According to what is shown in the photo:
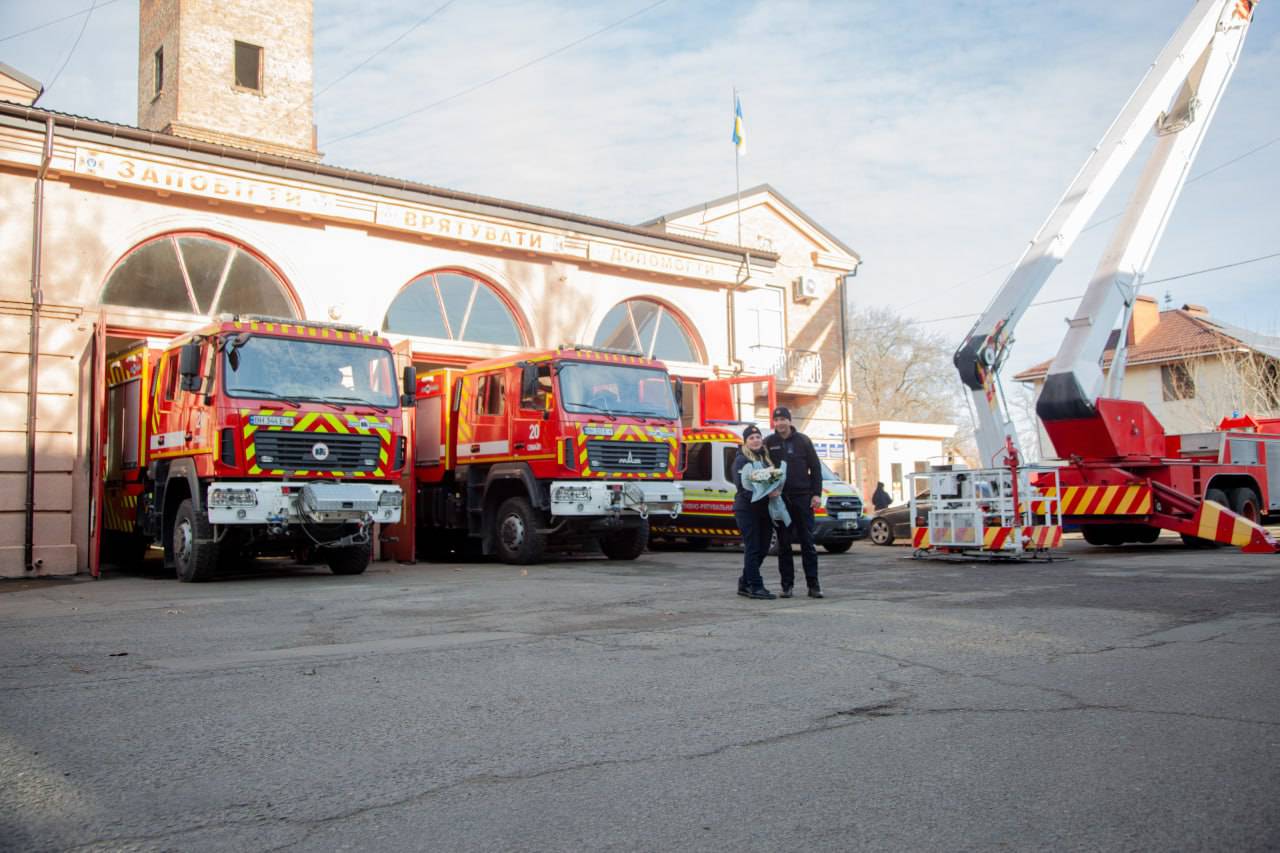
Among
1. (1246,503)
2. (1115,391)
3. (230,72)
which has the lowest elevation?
(1246,503)

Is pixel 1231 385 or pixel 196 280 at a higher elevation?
pixel 196 280

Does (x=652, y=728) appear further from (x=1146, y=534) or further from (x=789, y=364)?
(x=789, y=364)


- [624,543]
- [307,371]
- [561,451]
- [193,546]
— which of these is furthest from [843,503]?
[193,546]

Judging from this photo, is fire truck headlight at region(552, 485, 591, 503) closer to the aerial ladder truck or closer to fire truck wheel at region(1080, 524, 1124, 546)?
the aerial ladder truck

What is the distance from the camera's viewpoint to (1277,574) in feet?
38.5

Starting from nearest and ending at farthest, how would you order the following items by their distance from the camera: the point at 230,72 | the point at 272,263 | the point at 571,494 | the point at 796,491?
the point at 796,491
the point at 571,494
the point at 272,263
the point at 230,72

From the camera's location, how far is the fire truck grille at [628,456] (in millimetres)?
15562

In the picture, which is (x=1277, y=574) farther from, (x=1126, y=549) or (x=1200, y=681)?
(x=1200, y=681)

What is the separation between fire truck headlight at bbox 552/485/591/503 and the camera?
1524cm

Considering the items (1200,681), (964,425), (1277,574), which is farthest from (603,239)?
(964,425)

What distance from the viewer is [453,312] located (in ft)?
69.1

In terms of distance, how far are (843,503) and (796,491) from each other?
8.16 m

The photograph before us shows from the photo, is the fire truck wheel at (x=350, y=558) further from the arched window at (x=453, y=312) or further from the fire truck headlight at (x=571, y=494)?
the arched window at (x=453, y=312)

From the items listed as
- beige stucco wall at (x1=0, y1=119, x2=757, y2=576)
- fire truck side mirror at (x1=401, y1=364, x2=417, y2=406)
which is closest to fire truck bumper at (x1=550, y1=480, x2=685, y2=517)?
fire truck side mirror at (x1=401, y1=364, x2=417, y2=406)
